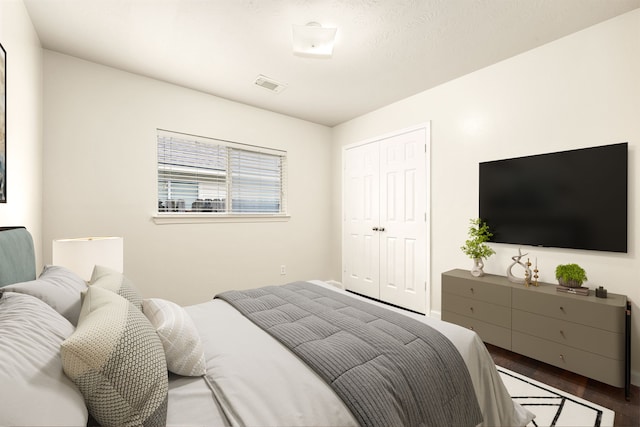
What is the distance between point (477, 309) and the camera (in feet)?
8.43

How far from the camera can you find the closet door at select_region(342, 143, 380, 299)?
399 centimetres

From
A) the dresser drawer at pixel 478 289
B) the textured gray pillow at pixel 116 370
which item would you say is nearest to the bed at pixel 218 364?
the textured gray pillow at pixel 116 370

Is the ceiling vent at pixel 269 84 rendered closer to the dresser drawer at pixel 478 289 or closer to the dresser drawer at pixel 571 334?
the dresser drawer at pixel 478 289

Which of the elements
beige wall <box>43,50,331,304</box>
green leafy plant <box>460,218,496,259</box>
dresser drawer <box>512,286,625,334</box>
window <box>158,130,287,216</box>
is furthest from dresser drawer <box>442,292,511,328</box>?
window <box>158,130,287,216</box>

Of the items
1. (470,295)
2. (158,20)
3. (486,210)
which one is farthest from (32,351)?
(486,210)

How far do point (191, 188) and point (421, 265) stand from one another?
286cm

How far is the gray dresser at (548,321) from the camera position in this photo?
6.21ft

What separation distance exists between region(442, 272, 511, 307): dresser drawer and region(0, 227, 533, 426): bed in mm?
986

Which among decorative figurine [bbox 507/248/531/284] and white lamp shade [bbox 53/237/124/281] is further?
decorative figurine [bbox 507/248/531/284]

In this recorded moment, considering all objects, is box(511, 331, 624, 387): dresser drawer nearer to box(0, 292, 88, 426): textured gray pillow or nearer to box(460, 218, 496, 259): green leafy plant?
box(460, 218, 496, 259): green leafy plant

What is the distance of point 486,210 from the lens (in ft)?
9.34

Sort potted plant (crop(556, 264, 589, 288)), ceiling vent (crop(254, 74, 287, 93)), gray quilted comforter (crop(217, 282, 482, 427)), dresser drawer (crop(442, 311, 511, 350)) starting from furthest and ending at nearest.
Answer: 1. ceiling vent (crop(254, 74, 287, 93))
2. dresser drawer (crop(442, 311, 511, 350))
3. potted plant (crop(556, 264, 589, 288))
4. gray quilted comforter (crop(217, 282, 482, 427))

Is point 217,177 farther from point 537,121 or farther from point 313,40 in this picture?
point 537,121

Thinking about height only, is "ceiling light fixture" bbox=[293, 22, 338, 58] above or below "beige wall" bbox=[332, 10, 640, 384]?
above
